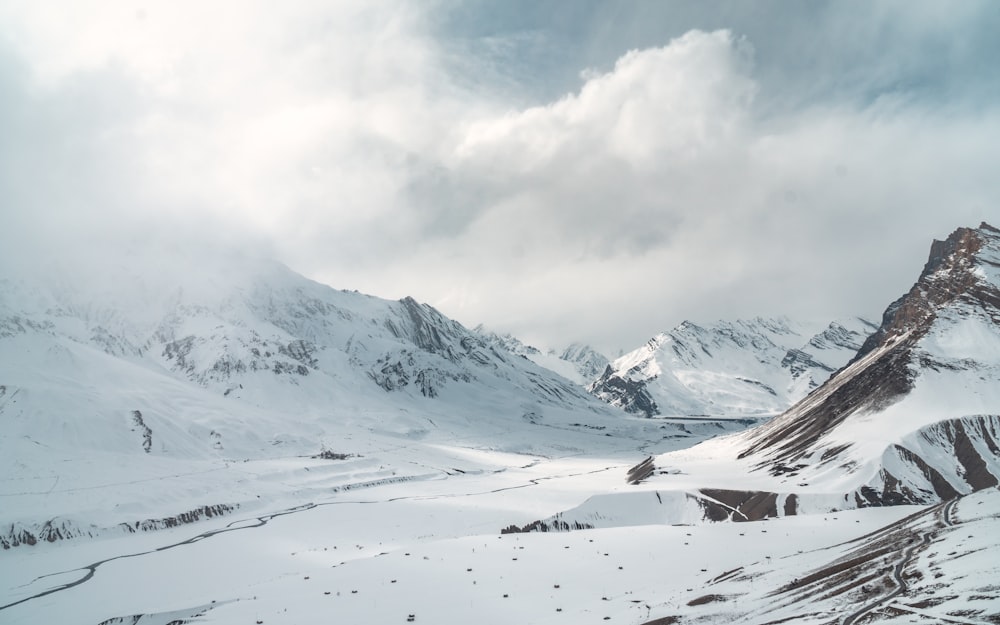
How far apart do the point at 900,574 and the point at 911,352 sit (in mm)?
91407

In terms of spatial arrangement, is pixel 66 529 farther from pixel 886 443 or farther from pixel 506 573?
pixel 886 443

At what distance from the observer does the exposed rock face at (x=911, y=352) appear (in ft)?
315

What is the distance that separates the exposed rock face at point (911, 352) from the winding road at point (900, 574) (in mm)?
60078

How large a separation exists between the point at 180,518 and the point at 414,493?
45882 mm

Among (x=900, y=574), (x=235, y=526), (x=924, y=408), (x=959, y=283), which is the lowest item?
(x=900, y=574)

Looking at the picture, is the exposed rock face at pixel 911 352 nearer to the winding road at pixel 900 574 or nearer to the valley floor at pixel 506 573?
the valley floor at pixel 506 573

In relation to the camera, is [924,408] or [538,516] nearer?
[538,516]

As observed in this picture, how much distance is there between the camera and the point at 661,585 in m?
37.8

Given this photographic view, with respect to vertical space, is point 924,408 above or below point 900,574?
above

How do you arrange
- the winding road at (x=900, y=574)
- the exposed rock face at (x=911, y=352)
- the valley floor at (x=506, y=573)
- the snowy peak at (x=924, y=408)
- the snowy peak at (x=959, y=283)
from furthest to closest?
the snowy peak at (x=959, y=283), the exposed rock face at (x=911, y=352), the snowy peak at (x=924, y=408), the valley floor at (x=506, y=573), the winding road at (x=900, y=574)

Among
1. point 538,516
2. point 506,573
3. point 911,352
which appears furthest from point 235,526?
point 911,352

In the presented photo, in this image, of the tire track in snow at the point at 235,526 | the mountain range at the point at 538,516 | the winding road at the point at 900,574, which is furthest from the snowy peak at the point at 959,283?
the winding road at the point at 900,574

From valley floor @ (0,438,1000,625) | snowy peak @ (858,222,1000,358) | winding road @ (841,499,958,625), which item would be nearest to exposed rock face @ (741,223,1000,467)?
snowy peak @ (858,222,1000,358)

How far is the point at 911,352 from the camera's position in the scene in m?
101
